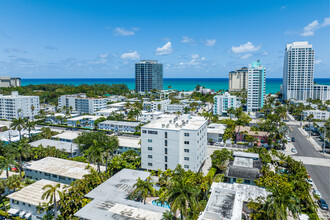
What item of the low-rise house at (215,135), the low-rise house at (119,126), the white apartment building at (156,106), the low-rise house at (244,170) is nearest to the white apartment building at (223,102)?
the white apartment building at (156,106)

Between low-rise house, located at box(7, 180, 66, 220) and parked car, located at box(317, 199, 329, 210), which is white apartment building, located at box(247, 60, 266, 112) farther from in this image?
low-rise house, located at box(7, 180, 66, 220)

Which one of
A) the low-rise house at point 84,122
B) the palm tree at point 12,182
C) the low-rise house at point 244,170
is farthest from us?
the low-rise house at point 84,122

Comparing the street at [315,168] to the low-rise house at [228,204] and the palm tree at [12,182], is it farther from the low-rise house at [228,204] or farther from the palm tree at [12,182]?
the palm tree at [12,182]

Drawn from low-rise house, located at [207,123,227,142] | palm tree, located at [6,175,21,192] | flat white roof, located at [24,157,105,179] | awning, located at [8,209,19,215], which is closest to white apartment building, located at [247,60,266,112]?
low-rise house, located at [207,123,227,142]

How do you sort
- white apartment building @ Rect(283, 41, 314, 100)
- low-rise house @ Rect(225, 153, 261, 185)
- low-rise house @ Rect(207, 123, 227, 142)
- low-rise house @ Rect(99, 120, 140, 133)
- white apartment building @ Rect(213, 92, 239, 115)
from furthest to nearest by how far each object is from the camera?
1. white apartment building @ Rect(283, 41, 314, 100)
2. white apartment building @ Rect(213, 92, 239, 115)
3. low-rise house @ Rect(99, 120, 140, 133)
4. low-rise house @ Rect(207, 123, 227, 142)
5. low-rise house @ Rect(225, 153, 261, 185)

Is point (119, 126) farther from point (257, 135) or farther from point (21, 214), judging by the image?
point (21, 214)

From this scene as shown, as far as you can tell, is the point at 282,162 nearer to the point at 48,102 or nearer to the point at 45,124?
the point at 45,124

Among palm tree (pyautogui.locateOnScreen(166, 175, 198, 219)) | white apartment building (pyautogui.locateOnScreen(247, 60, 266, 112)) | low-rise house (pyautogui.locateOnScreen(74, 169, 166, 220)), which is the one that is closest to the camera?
palm tree (pyautogui.locateOnScreen(166, 175, 198, 219))

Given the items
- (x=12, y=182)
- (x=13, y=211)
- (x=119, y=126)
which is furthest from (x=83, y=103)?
(x=13, y=211)
